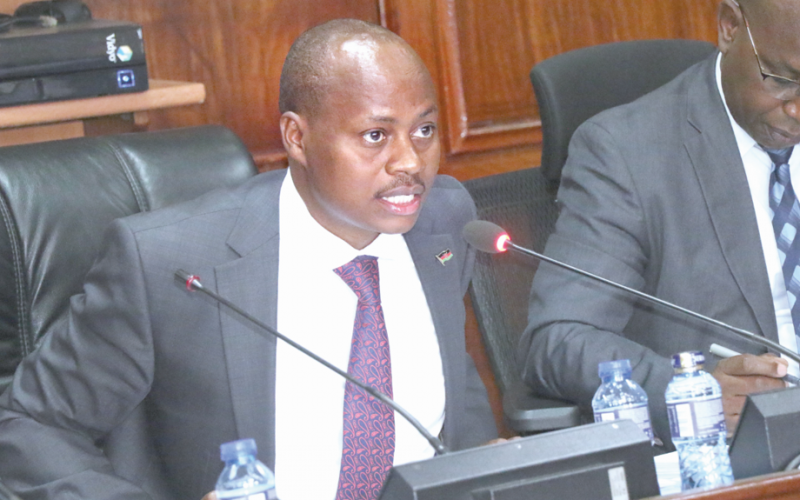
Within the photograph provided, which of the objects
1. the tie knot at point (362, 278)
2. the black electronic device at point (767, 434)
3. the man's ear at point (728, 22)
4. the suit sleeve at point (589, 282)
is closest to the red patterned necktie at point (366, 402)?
the tie knot at point (362, 278)

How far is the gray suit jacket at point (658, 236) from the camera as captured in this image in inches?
72.2

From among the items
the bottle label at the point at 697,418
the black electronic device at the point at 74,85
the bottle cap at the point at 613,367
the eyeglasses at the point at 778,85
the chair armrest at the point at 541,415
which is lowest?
the chair armrest at the point at 541,415

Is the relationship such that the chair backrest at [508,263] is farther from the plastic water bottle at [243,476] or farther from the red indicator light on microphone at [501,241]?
the plastic water bottle at [243,476]

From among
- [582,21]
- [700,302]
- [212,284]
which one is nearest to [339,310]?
[212,284]

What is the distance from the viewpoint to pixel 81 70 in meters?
1.90

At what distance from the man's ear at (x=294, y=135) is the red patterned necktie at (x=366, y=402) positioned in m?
0.19

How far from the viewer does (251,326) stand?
1.57 meters

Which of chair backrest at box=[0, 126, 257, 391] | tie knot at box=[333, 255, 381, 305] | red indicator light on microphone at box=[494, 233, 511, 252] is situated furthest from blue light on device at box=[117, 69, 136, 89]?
red indicator light on microphone at box=[494, 233, 511, 252]

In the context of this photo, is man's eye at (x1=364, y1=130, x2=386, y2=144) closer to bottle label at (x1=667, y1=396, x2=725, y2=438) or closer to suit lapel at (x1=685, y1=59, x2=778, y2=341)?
bottle label at (x1=667, y1=396, x2=725, y2=438)

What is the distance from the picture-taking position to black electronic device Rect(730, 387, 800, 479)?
3.72 feet

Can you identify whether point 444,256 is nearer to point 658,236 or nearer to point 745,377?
point 658,236

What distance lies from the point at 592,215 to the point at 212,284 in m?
0.72

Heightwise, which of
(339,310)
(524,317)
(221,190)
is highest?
(221,190)

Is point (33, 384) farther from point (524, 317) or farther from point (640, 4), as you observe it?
point (640, 4)
